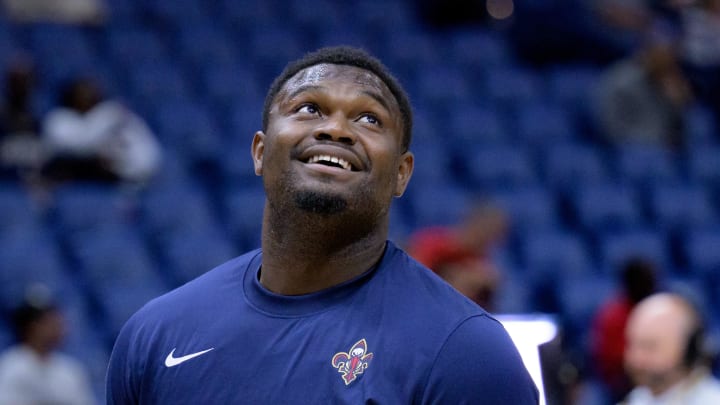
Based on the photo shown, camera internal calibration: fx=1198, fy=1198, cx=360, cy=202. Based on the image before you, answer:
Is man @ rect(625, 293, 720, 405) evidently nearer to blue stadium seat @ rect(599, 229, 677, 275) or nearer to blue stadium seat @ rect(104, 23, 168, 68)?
blue stadium seat @ rect(599, 229, 677, 275)

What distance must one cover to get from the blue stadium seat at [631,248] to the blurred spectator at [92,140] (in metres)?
2.98

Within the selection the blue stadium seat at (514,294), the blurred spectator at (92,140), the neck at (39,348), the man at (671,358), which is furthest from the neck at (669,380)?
the blurred spectator at (92,140)

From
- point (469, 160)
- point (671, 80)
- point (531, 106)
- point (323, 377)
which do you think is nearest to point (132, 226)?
point (469, 160)

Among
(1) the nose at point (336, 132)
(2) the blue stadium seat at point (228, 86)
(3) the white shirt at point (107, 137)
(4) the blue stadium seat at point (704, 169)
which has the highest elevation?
(1) the nose at point (336, 132)

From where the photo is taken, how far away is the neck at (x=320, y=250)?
2.12m

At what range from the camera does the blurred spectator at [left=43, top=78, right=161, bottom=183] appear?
6.67 metres

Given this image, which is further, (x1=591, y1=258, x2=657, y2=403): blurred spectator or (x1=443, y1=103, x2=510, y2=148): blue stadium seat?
(x1=443, y1=103, x2=510, y2=148): blue stadium seat

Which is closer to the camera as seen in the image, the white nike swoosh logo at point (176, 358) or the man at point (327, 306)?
the man at point (327, 306)

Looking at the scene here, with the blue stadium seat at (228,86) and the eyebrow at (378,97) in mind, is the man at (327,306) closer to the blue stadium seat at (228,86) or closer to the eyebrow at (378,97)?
the eyebrow at (378,97)

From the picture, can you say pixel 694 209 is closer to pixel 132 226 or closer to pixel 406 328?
pixel 132 226

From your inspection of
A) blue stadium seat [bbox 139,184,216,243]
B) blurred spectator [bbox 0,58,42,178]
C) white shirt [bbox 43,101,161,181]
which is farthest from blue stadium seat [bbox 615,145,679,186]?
blurred spectator [bbox 0,58,42,178]

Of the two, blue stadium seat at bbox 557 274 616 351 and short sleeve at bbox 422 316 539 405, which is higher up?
short sleeve at bbox 422 316 539 405

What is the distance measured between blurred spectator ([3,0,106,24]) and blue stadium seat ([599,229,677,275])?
3.81m

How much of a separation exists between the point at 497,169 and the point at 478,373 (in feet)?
20.8
